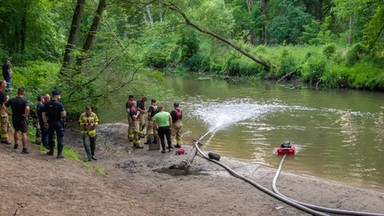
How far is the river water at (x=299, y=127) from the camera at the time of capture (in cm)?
1318

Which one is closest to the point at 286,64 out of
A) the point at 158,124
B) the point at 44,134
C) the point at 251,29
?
the point at 251,29

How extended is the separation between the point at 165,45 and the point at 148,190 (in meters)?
19.8

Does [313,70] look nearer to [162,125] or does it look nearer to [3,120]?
[162,125]

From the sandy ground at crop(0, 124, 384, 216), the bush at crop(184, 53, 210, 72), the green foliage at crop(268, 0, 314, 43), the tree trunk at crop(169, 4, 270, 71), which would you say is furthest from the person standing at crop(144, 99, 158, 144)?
the green foliage at crop(268, 0, 314, 43)

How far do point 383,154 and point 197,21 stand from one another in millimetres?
24236

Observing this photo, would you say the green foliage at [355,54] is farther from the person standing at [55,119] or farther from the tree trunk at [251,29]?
the tree trunk at [251,29]

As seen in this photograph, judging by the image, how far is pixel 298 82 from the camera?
3781cm

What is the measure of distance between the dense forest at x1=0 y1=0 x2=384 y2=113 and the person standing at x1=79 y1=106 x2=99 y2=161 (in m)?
4.61

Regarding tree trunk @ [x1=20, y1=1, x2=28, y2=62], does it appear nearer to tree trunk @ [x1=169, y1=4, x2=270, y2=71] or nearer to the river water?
the river water

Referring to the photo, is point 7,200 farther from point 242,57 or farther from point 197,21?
point 242,57

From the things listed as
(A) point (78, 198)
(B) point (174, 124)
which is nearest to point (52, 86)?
(B) point (174, 124)

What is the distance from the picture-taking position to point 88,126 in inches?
508

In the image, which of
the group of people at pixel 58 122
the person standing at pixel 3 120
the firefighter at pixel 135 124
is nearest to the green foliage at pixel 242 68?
the group of people at pixel 58 122

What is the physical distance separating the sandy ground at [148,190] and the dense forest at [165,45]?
18.6 feet
